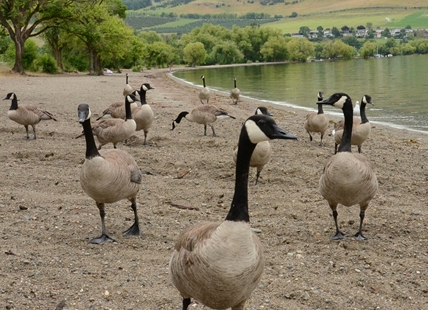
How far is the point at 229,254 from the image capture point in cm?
404

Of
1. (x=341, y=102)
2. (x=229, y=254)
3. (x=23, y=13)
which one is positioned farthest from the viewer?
(x=23, y=13)

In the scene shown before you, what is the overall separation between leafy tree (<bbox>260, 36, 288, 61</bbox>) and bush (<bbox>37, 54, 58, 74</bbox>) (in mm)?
74400

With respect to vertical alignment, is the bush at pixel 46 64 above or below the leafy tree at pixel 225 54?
below

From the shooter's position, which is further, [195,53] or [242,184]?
[195,53]

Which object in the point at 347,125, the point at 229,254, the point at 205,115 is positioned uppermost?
the point at 347,125

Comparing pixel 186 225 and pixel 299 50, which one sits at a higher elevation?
pixel 299 50

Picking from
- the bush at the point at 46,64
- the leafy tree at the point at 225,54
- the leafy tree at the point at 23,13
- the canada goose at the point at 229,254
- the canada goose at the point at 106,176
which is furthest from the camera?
the leafy tree at the point at 225,54

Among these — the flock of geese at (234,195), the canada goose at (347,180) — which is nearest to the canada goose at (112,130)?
the flock of geese at (234,195)

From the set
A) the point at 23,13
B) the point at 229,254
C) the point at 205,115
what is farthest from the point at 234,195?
the point at 23,13

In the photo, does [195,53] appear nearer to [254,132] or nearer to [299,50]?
[299,50]

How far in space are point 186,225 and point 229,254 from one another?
12.0 ft

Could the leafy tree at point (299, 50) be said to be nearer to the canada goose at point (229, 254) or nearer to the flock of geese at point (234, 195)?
the flock of geese at point (234, 195)

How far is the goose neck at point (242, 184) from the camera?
419cm

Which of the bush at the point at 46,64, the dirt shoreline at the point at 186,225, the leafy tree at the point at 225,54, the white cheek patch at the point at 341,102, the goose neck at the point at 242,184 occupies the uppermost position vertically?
the leafy tree at the point at 225,54
